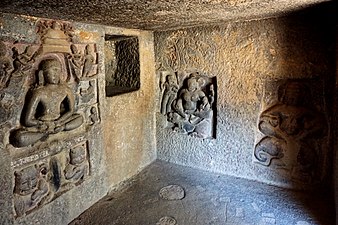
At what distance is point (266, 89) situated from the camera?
2447 mm

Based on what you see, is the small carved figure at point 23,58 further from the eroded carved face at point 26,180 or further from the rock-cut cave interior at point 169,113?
the eroded carved face at point 26,180

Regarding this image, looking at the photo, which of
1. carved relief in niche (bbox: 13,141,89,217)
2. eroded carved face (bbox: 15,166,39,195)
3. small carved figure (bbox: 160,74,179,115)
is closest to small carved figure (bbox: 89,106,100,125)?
carved relief in niche (bbox: 13,141,89,217)

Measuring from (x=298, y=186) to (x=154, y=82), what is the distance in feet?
5.98

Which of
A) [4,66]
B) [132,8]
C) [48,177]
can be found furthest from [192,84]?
[4,66]

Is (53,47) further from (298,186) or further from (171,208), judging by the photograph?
(298,186)

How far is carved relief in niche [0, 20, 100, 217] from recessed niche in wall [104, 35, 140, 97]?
0.70m

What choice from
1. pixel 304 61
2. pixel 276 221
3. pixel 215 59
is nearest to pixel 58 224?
pixel 276 221

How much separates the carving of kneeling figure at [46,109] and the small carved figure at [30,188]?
0.67 feet

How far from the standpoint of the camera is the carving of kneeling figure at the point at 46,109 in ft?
5.24

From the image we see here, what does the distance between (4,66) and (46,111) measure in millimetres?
368

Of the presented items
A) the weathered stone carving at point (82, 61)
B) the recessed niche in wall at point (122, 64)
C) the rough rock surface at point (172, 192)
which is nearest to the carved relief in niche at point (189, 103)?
the recessed niche in wall at point (122, 64)

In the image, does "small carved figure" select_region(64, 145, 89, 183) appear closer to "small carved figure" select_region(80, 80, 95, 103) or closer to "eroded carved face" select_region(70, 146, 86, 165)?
"eroded carved face" select_region(70, 146, 86, 165)

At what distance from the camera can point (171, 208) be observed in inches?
84.7

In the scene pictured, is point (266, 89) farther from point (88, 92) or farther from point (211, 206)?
point (88, 92)
